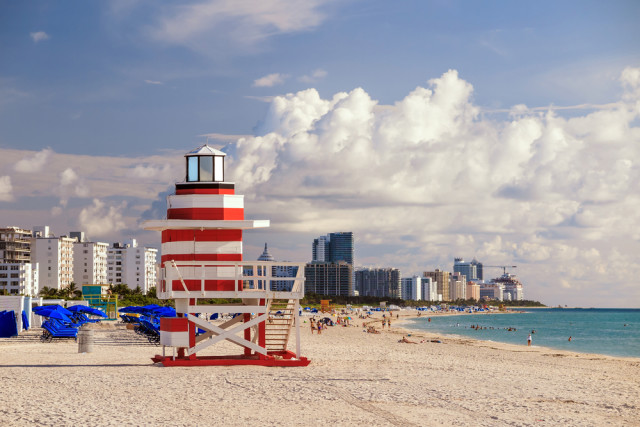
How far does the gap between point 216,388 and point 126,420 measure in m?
3.88

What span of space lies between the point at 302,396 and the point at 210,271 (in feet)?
22.4

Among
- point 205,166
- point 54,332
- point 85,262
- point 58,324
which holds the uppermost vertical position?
point 205,166

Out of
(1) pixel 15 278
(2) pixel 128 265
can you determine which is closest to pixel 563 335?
(1) pixel 15 278

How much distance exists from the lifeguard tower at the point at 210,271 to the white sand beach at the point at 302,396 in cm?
106

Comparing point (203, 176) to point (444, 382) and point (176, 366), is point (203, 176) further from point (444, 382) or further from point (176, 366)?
point (444, 382)

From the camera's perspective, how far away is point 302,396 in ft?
51.4

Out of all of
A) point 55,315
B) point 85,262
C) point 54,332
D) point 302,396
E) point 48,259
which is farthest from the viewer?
point 85,262

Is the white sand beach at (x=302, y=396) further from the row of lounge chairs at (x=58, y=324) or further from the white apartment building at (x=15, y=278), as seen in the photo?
the white apartment building at (x=15, y=278)

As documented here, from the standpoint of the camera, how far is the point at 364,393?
16.2 meters

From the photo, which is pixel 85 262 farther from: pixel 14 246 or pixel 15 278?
pixel 15 278

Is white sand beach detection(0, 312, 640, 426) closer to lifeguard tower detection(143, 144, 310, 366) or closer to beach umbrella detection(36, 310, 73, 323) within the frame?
lifeguard tower detection(143, 144, 310, 366)

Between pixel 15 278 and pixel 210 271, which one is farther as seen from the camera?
pixel 15 278

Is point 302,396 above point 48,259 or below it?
below

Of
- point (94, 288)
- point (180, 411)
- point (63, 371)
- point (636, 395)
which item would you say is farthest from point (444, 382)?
point (94, 288)
